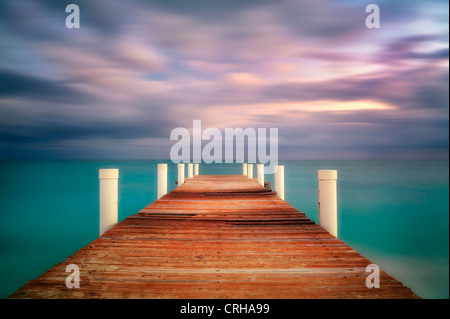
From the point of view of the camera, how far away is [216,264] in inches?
126

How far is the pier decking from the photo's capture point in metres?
2.52

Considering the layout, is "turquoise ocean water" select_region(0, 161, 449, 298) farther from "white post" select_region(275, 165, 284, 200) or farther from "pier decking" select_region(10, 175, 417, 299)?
"pier decking" select_region(10, 175, 417, 299)

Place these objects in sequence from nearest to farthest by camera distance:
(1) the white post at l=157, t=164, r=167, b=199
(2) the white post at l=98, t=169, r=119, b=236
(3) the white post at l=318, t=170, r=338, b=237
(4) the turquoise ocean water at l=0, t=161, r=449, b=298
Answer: (3) the white post at l=318, t=170, r=338, b=237 → (2) the white post at l=98, t=169, r=119, b=236 → (4) the turquoise ocean water at l=0, t=161, r=449, b=298 → (1) the white post at l=157, t=164, r=167, b=199

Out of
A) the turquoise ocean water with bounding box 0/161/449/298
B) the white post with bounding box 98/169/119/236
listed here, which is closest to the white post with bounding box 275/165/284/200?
the turquoise ocean water with bounding box 0/161/449/298

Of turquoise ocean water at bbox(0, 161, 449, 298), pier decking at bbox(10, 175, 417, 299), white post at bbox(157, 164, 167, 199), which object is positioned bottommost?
turquoise ocean water at bbox(0, 161, 449, 298)

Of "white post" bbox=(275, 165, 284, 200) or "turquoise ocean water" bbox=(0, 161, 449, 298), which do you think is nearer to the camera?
Answer: "turquoise ocean water" bbox=(0, 161, 449, 298)

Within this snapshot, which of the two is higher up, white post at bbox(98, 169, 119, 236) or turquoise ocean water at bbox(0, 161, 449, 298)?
white post at bbox(98, 169, 119, 236)

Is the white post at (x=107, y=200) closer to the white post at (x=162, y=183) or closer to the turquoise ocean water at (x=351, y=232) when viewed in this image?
the white post at (x=162, y=183)

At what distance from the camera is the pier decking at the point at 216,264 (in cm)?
252

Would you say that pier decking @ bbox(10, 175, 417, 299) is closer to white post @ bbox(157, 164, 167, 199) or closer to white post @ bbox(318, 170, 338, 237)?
white post @ bbox(318, 170, 338, 237)

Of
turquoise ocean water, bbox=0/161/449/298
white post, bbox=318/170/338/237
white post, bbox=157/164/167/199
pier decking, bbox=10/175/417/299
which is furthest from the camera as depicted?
white post, bbox=157/164/167/199

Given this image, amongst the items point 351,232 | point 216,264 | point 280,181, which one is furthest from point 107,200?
point 351,232

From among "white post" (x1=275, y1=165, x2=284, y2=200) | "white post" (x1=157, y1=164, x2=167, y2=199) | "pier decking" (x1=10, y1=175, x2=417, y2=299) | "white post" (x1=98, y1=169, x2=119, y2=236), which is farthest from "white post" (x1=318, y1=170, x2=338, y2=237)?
"white post" (x1=157, y1=164, x2=167, y2=199)

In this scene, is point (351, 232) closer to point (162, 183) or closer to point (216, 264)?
point (162, 183)
